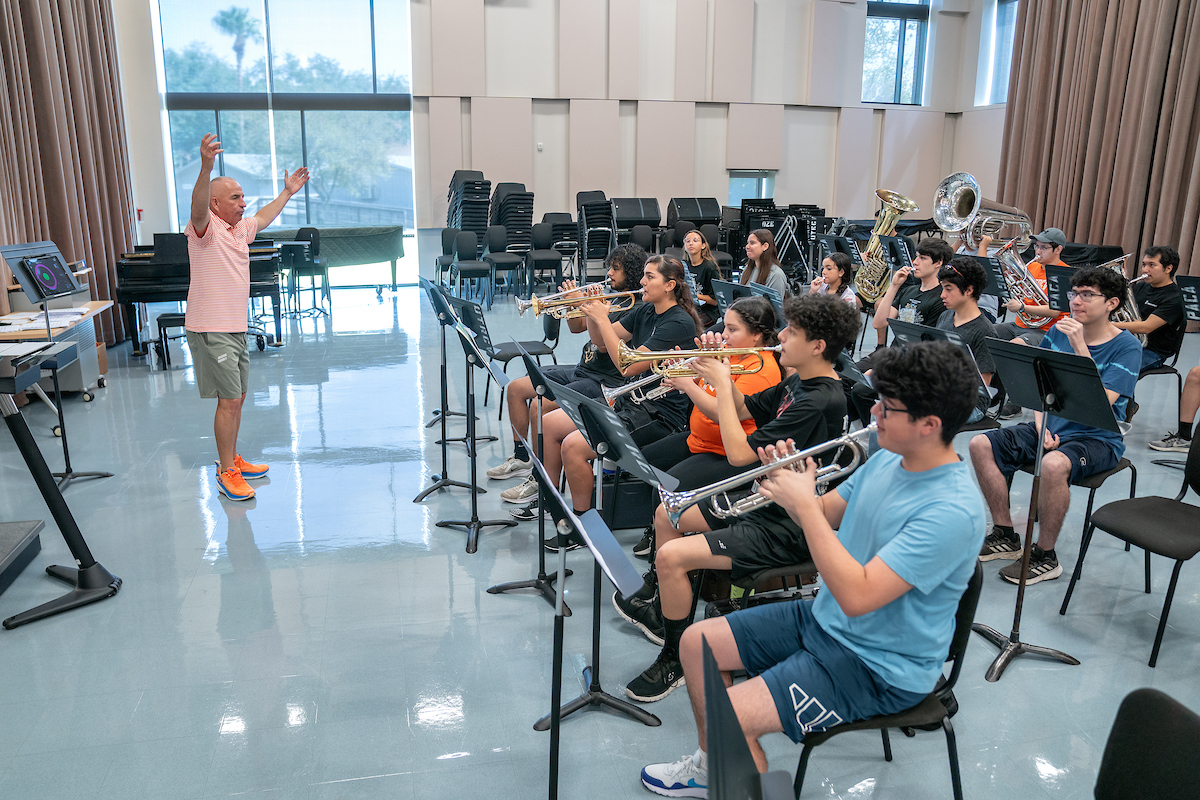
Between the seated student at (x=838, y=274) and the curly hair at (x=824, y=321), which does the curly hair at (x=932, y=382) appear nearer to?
the curly hair at (x=824, y=321)

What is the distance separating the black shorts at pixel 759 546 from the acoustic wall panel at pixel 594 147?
11.5 meters

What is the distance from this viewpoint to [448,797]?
232cm

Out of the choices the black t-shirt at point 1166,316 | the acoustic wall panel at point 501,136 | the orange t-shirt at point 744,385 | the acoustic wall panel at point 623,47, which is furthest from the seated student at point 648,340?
the acoustic wall panel at point 623,47

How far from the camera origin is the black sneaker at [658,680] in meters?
2.74

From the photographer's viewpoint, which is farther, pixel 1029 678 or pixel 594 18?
pixel 594 18

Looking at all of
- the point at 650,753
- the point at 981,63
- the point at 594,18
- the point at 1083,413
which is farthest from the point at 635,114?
the point at 650,753

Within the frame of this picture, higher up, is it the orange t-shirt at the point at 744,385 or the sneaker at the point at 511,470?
the orange t-shirt at the point at 744,385

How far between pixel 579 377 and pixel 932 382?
302 cm

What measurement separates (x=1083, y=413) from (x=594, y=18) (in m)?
12.0

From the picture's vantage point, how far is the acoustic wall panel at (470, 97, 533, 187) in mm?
12961

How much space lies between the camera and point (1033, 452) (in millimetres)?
3609

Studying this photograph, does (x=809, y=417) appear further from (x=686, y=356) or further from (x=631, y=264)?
(x=631, y=264)

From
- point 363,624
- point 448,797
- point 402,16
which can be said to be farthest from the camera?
point 402,16

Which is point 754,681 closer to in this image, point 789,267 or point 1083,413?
point 1083,413
